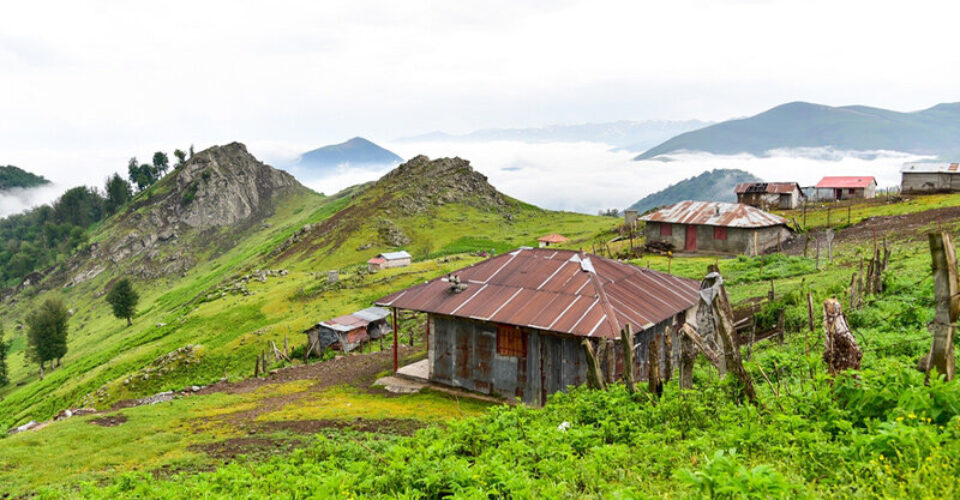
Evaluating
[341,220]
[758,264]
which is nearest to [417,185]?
[341,220]

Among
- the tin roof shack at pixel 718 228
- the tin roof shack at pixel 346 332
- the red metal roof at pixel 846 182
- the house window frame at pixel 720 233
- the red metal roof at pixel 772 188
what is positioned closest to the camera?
the tin roof shack at pixel 346 332

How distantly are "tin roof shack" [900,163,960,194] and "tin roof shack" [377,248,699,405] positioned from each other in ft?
228

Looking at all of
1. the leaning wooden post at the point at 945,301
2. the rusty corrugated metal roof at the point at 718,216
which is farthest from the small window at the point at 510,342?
the rusty corrugated metal roof at the point at 718,216

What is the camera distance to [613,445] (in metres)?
9.01

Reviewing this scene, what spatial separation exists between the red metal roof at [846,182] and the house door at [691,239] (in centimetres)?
5235

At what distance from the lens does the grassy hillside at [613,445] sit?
6.36 m

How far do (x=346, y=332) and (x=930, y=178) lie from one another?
263 feet

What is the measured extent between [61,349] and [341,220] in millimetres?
47473

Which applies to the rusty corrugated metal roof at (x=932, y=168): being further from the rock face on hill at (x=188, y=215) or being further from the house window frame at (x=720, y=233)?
the rock face on hill at (x=188, y=215)

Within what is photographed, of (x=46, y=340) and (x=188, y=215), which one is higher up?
(x=188, y=215)

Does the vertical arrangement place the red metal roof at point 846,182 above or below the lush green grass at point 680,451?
above

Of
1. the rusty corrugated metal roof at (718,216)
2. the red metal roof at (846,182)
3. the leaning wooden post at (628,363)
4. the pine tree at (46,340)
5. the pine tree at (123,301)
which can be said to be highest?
the red metal roof at (846,182)

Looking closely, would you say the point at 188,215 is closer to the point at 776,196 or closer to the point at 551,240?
the point at 551,240

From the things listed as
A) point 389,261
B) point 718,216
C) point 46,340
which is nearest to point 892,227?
point 718,216
